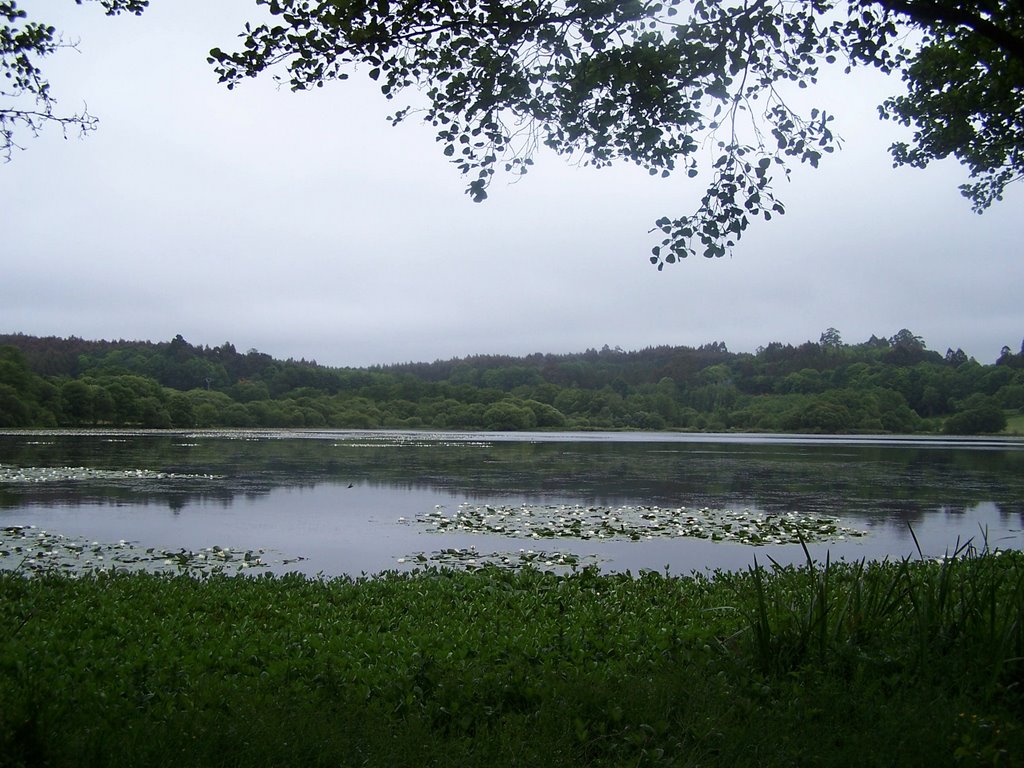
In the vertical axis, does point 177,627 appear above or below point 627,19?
below

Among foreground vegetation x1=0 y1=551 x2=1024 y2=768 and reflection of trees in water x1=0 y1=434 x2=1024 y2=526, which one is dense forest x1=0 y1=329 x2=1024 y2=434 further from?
foreground vegetation x1=0 y1=551 x2=1024 y2=768

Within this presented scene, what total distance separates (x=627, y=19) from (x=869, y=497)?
2077cm

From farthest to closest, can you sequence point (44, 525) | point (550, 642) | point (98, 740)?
point (44, 525) < point (550, 642) < point (98, 740)

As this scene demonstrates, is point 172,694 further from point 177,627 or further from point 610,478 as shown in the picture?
point 610,478

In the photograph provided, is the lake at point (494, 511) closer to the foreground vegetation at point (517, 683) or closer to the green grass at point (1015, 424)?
the foreground vegetation at point (517, 683)

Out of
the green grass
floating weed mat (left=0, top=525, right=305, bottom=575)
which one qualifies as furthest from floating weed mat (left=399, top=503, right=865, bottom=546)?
the green grass

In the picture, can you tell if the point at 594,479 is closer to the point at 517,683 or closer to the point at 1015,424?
the point at 517,683

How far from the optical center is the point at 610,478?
30.7 meters

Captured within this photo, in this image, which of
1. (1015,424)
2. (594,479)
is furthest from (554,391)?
(594,479)

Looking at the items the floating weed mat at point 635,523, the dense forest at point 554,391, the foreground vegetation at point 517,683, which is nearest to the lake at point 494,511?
the floating weed mat at point 635,523

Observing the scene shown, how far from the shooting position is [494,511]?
2017cm

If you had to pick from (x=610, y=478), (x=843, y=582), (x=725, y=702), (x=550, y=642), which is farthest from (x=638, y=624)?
(x=610, y=478)

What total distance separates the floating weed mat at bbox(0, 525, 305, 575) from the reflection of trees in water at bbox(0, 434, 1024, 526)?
573cm

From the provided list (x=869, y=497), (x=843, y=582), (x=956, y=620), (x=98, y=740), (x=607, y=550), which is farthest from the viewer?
(x=869, y=497)
